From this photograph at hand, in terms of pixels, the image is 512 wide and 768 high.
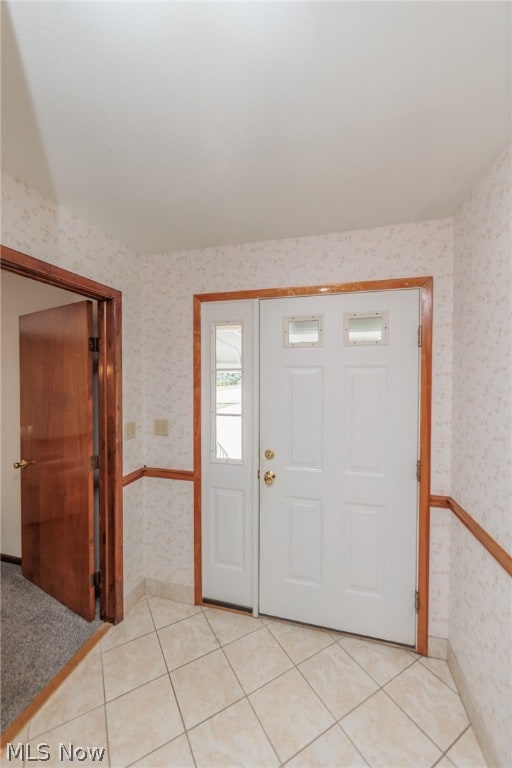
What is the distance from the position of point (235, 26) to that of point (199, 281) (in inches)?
55.9

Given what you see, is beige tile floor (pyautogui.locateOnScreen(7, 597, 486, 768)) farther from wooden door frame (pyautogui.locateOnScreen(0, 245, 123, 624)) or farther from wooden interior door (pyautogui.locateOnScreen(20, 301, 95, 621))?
wooden interior door (pyautogui.locateOnScreen(20, 301, 95, 621))

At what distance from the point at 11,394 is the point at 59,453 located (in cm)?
95

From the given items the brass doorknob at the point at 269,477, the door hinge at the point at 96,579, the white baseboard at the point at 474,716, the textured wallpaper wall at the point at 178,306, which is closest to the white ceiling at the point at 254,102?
the textured wallpaper wall at the point at 178,306

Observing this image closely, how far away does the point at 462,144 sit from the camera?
1.23 meters

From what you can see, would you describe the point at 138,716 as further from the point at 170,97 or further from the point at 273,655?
the point at 170,97

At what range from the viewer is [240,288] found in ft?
6.93

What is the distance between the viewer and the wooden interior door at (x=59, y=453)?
2.00 metres

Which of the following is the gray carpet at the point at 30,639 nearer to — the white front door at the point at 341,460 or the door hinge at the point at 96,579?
the door hinge at the point at 96,579

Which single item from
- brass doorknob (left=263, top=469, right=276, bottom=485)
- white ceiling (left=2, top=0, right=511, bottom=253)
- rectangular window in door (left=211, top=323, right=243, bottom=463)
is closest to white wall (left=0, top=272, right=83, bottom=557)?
white ceiling (left=2, top=0, right=511, bottom=253)

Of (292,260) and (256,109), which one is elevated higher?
(256,109)

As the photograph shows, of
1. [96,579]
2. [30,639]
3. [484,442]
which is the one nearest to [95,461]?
[96,579]

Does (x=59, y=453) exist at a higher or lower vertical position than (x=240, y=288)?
lower

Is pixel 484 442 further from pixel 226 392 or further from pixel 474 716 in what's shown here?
pixel 226 392

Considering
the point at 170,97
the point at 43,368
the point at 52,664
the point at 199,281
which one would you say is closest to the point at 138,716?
the point at 52,664
